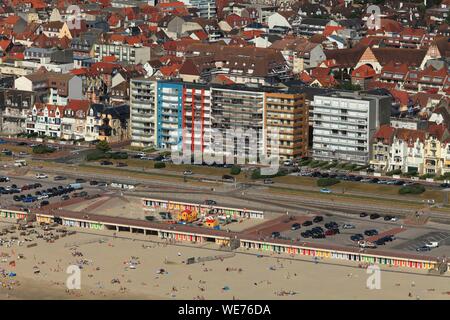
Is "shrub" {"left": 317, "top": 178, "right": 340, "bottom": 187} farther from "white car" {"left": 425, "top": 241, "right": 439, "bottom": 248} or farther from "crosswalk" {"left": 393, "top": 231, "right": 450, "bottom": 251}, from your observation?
"white car" {"left": 425, "top": 241, "right": 439, "bottom": 248}

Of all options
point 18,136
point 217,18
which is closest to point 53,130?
point 18,136

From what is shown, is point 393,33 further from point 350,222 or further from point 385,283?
point 385,283

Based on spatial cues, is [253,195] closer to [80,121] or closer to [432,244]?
[432,244]

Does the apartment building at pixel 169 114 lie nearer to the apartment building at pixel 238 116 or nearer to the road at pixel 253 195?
the apartment building at pixel 238 116

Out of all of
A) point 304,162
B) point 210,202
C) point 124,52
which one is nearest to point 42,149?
point 304,162

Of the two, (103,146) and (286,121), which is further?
(103,146)

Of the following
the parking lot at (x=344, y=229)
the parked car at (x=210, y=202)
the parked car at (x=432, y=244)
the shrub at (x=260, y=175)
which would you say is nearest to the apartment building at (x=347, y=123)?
the shrub at (x=260, y=175)

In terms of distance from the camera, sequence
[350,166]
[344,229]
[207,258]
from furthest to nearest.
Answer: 1. [350,166]
2. [344,229]
3. [207,258]
